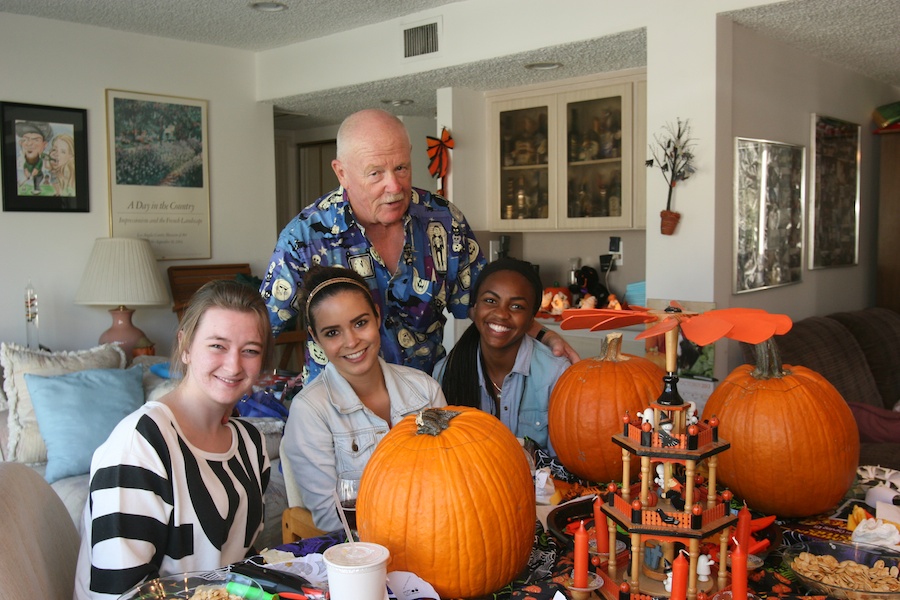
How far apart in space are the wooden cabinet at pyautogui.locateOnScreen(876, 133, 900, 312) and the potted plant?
2652mm

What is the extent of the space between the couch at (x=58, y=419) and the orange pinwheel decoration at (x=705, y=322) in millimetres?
2234

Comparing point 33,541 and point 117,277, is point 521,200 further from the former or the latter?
point 33,541

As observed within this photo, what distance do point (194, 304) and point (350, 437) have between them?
1.48ft

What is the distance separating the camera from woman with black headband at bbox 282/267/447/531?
1692 millimetres

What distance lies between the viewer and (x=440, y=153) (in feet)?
16.9

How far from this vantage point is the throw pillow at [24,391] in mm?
3531

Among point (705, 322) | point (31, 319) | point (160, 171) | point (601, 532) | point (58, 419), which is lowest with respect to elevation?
point (58, 419)

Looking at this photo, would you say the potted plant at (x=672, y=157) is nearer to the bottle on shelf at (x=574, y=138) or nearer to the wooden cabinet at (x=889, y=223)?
the bottle on shelf at (x=574, y=138)

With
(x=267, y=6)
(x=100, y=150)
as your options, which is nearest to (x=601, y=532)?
(x=267, y=6)

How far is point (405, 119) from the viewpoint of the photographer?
261 inches

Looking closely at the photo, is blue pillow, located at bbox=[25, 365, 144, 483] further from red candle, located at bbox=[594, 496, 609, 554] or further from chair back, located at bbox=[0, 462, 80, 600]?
red candle, located at bbox=[594, 496, 609, 554]

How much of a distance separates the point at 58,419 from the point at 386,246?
2.00 m

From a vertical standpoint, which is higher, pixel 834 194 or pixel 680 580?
pixel 834 194

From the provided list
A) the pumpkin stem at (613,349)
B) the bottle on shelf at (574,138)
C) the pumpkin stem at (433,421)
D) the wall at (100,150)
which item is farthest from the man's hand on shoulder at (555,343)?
the wall at (100,150)
